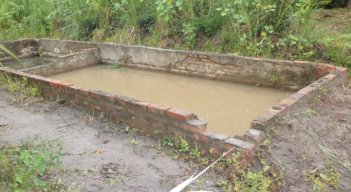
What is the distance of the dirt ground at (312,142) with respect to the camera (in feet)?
10.5

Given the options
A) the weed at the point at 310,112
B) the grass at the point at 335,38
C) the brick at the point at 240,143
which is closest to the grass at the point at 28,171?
the brick at the point at 240,143

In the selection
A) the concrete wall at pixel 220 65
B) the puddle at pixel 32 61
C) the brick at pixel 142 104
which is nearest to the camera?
the brick at pixel 142 104

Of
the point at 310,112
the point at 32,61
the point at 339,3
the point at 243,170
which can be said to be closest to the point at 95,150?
the point at 243,170

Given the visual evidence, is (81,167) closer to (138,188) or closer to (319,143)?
(138,188)

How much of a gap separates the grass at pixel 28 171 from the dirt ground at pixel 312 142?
6.18 feet

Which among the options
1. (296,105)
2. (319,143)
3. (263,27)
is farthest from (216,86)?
(319,143)

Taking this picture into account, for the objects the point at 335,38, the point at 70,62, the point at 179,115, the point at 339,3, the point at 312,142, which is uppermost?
the point at 339,3

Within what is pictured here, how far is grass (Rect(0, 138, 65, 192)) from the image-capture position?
2764 millimetres

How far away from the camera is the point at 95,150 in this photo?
12.7 feet

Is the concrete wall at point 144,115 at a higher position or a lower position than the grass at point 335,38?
lower

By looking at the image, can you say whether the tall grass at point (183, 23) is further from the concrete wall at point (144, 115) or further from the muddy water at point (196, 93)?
the concrete wall at point (144, 115)

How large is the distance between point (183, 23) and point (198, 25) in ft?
0.93

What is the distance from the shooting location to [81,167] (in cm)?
351

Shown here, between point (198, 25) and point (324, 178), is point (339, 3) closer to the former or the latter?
point (198, 25)
